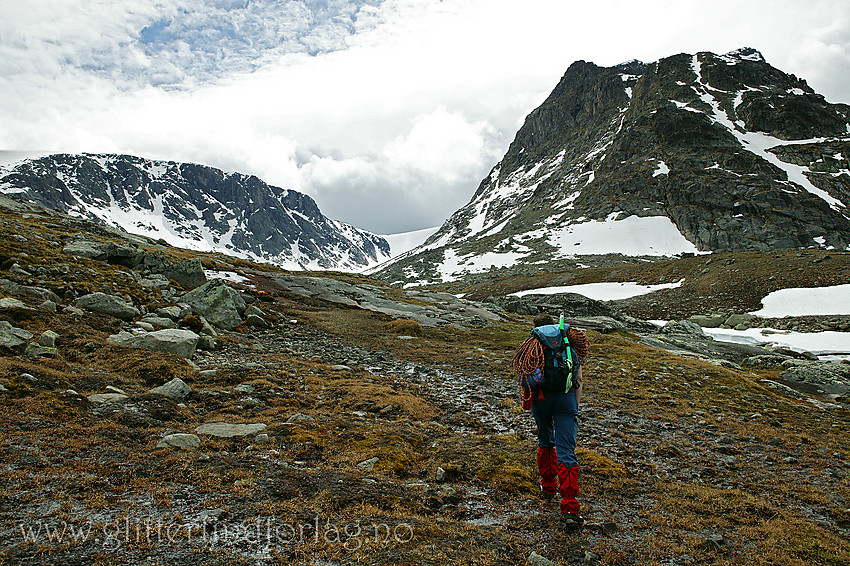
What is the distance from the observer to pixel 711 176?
136m

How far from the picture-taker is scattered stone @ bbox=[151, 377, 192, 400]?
11.1 metres

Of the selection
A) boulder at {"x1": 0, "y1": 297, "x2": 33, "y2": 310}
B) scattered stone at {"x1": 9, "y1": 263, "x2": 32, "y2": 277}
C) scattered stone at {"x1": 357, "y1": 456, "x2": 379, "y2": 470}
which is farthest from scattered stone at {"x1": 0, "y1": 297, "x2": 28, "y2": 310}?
scattered stone at {"x1": 357, "y1": 456, "x2": 379, "y2": 470}

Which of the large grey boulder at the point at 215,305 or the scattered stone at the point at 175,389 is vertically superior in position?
the large grey boulder at the point at 215,305

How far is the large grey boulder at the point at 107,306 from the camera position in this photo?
17031 mm

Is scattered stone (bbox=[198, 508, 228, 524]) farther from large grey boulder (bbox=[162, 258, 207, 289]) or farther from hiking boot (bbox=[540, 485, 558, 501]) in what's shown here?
large grey boulder (bbox=[162, 258, 207, 289])

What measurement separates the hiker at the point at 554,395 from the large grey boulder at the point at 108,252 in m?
30.6

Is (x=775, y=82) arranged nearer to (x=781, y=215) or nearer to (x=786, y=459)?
(x=781, y=215)

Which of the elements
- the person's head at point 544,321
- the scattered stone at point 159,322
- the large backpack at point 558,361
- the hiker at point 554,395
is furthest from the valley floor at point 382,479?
the scattered stone at point 159,322

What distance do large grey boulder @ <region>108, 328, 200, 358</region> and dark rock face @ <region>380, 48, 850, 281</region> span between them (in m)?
121

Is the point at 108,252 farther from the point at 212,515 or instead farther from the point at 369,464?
the point at 212,515

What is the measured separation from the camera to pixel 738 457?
10.5 m

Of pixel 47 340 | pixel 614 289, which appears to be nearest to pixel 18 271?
pixel 47 340

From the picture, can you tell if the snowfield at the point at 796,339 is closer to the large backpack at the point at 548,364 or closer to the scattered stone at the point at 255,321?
the large backpack at the point at 548,364

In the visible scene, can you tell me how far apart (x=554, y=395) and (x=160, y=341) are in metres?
14.1
